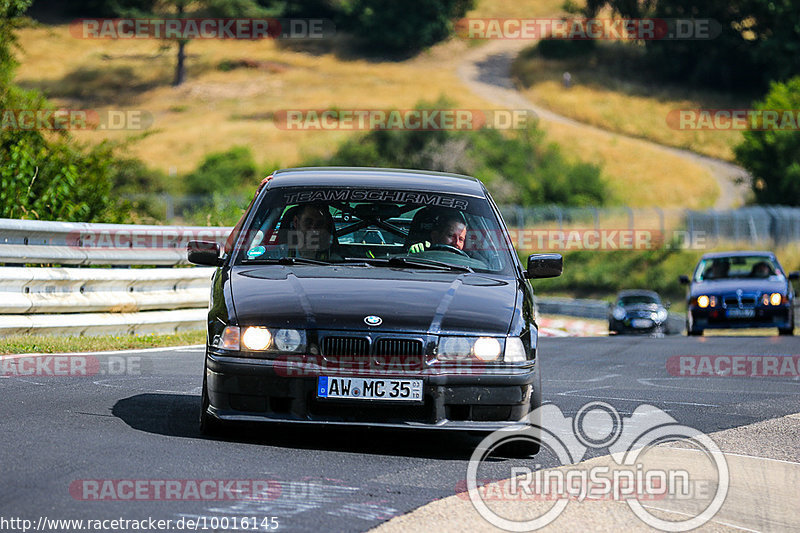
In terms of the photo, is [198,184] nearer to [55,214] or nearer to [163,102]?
[163,102]

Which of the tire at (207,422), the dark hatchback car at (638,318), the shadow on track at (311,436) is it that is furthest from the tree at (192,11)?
the tire at (207,422)

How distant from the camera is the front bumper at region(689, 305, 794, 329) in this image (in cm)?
2044

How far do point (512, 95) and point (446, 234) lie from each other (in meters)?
87.0

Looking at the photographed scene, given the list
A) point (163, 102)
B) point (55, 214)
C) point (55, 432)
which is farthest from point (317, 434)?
point (163, 102)

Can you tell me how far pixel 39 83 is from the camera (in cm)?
9700

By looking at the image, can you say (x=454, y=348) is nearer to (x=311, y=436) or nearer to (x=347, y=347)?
(x=347, y=347)

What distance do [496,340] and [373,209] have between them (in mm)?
1746

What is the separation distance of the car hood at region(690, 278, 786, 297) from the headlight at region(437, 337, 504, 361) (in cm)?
1490

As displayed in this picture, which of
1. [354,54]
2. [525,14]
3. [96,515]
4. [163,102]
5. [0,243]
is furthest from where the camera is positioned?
[525,14]

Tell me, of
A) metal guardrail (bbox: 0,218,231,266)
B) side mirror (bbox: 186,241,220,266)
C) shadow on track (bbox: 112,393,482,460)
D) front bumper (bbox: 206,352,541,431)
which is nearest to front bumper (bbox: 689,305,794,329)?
metal guardrail (bbox: 0,218,231,266)

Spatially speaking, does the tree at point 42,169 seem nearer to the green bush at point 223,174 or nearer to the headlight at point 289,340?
the headlight at point 289,340

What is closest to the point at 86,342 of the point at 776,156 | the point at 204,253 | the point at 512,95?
the point at 204,253

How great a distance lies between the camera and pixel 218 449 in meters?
6.54

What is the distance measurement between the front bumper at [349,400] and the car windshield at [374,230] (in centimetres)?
120
